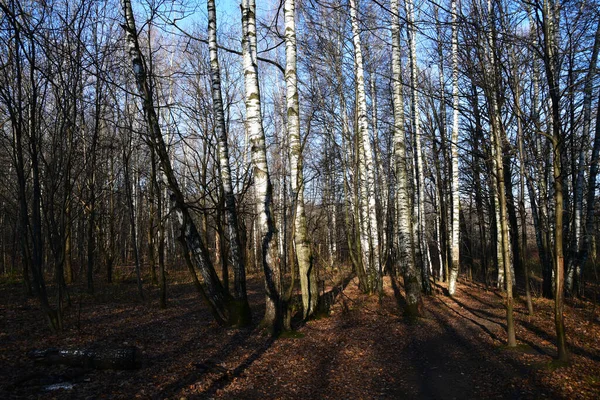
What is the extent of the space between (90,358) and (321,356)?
3350mm

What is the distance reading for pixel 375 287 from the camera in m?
12.6

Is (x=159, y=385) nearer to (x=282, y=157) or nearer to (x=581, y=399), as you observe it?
(x=581, y=399)

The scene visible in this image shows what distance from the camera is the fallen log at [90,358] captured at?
528 cm

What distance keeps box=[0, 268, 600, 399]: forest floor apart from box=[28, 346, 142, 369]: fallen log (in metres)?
0.12

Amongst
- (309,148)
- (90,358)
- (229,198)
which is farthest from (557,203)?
(309,148)

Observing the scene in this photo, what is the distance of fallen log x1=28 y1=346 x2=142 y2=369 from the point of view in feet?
17.3

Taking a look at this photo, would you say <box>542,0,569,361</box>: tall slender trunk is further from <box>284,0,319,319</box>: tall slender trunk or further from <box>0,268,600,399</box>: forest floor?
<box>284,0,319,319</box>: tall slender trunk

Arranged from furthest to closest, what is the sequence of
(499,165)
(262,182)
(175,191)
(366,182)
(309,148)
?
1. (309,148)
2. (366,182)
3. (175,191)
4. (262,182)
5. (499,165)

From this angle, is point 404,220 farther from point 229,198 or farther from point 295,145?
point 229,198

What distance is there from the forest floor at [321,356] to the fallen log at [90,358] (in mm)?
115

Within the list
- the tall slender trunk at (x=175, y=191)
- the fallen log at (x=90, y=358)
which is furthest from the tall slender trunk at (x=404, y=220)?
→ the fallen log at (x=90, y=358)

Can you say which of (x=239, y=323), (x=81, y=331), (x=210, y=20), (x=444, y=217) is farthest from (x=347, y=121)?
(x=81, y=331)

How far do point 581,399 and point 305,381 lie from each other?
322 cm

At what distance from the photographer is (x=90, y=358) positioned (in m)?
5.29
